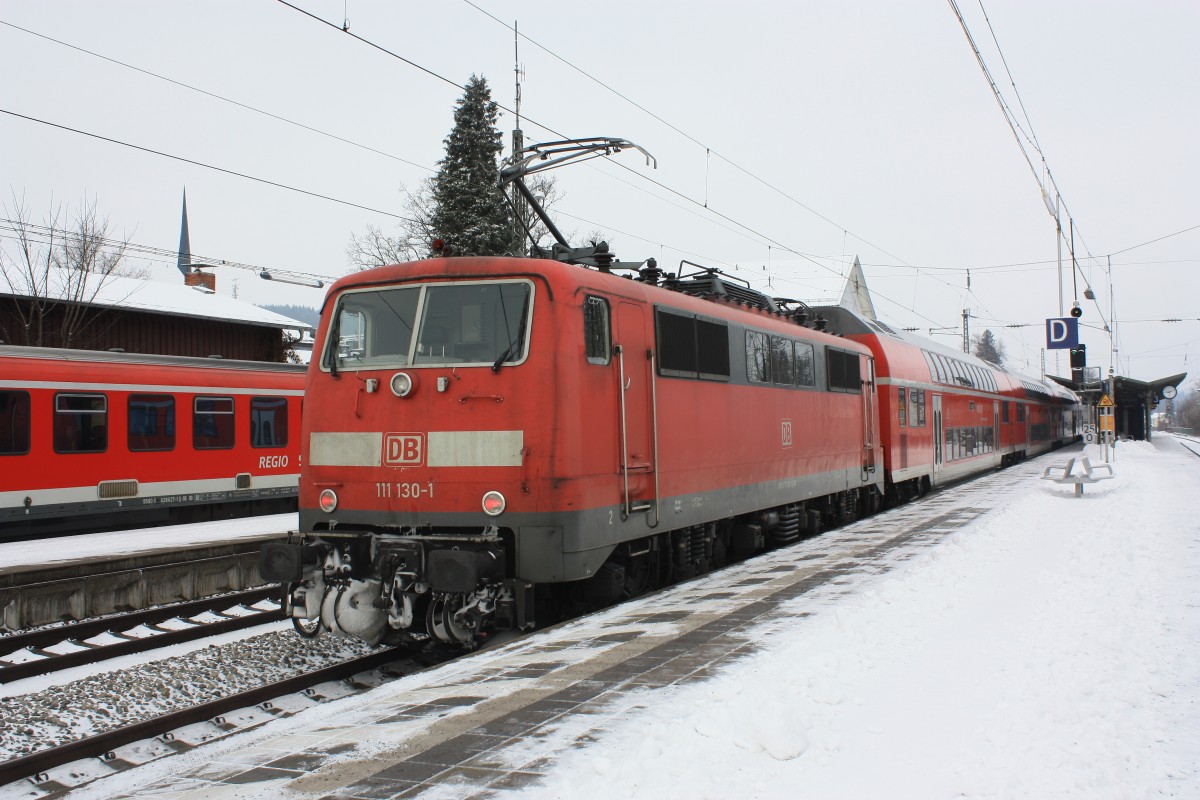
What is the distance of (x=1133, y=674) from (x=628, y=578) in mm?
4364

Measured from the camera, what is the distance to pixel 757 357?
11102mm

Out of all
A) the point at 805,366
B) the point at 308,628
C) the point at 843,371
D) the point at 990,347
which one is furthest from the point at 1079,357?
the point at 990,347

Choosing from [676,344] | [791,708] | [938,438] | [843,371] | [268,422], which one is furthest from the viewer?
[938,438]

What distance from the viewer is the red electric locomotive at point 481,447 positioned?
23.4 ft

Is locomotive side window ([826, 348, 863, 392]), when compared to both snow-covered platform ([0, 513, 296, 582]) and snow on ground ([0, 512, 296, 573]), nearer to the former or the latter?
snow-covered platform ([0, 513, 296, 582])

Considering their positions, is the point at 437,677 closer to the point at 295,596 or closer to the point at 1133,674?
the point at 295,596

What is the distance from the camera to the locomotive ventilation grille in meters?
15.3

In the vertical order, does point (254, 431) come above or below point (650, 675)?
above

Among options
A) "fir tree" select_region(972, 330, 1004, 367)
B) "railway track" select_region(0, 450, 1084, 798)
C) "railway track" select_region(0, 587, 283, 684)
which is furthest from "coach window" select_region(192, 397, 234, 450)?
"fir tree" select_region(972, 330, 1004, 367)

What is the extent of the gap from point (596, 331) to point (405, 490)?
2038mm

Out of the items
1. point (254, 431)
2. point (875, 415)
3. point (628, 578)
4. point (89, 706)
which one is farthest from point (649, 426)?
point (254, 431)

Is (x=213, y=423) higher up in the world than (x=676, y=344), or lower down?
lower down

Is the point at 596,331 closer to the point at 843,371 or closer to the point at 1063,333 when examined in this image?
the point at 843,371

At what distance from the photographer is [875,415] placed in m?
16.5
